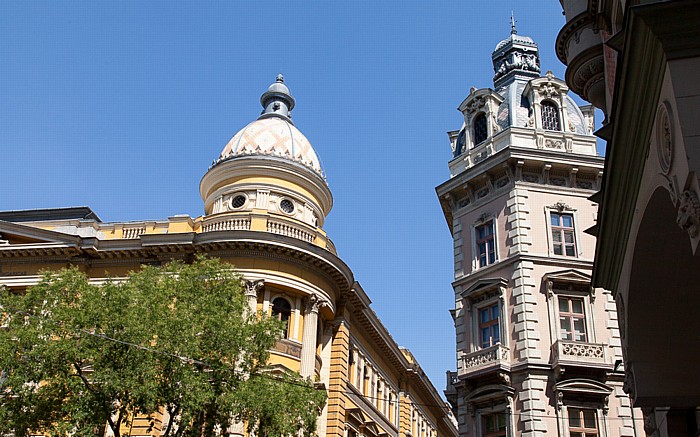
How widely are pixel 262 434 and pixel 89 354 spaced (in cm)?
564

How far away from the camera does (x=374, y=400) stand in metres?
40.6

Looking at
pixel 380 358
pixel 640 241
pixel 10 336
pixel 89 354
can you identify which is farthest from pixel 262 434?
pixel 380 358

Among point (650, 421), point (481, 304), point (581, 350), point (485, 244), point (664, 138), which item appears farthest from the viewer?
point (485, 244)

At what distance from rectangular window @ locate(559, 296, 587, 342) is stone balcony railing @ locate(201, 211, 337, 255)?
1172 centimetres

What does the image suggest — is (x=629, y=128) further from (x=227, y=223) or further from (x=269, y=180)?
(x=269, y=180)

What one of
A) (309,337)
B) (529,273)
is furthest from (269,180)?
(529,273)

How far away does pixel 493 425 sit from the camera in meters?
26.6

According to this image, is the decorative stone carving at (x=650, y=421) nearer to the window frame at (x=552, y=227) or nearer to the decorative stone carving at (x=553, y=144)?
the window frame at (x=552, y=227)

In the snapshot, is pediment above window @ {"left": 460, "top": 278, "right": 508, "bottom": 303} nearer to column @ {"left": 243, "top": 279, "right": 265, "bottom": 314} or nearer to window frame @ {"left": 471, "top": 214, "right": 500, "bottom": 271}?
window frame @ {"left": 471, "top": 214, "right": 500, "bottom": 271}

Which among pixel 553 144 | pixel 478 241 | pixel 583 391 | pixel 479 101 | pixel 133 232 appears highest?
pixel 479 101

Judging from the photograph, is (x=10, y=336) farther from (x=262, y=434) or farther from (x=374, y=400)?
(x=374, y=400)

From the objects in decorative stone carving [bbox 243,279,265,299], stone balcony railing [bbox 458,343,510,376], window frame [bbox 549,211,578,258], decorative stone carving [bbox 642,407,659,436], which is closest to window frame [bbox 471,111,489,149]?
window frame [bbox 549,211,578,258]

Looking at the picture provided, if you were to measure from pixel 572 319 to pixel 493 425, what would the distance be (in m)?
4.91

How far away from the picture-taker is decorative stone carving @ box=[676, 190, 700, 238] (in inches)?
343
